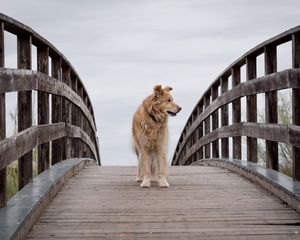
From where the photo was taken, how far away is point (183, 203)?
5.71 meters

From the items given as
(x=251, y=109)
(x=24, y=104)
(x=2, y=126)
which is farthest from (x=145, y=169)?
(x=2, y=126)

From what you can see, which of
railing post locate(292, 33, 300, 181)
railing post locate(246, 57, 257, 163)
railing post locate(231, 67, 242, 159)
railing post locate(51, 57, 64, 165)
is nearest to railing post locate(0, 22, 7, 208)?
railing post locate(292, 33, 300, 181)

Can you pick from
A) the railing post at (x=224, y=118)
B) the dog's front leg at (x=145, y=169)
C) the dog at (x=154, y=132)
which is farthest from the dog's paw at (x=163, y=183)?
the railing post at (x=224, y=118)

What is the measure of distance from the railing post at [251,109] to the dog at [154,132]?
1.41 metres

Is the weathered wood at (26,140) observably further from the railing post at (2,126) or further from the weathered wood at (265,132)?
the weathered wood at (265,132)

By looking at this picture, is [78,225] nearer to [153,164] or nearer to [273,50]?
[153,164]

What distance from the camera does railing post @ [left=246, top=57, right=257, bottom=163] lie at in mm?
8062

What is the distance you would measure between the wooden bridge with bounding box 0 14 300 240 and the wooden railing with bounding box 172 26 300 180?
1 cm

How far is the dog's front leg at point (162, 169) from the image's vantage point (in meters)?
6.95

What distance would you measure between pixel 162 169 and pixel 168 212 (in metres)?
1.93

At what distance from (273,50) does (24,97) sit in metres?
2.97

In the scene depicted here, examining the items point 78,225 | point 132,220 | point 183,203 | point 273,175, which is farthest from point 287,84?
point 78,225

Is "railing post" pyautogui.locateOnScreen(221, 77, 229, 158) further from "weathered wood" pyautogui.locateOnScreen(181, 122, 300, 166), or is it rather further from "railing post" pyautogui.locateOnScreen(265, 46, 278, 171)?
"railing post" pyautogui.locateOnScreen(265, 46, 278, 171)

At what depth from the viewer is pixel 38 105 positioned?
22.1 ft
